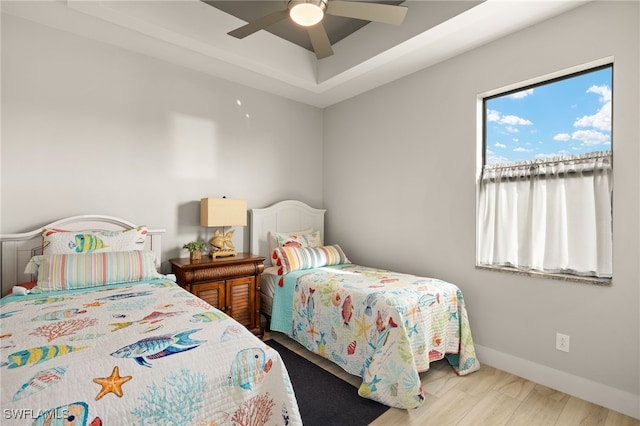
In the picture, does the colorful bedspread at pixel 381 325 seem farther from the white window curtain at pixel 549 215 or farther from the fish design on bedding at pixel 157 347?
the fish design on bedding at pixel 157 347

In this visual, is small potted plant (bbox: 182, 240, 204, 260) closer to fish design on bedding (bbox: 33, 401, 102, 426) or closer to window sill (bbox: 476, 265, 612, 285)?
fish design on bedding (bbox: 33, 401, 102, 426)

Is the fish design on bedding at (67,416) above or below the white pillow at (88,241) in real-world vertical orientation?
below

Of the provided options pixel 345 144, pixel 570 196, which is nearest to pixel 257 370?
pixel 570 196

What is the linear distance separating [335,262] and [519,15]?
8.51 feet

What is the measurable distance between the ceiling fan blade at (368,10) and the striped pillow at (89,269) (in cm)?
217

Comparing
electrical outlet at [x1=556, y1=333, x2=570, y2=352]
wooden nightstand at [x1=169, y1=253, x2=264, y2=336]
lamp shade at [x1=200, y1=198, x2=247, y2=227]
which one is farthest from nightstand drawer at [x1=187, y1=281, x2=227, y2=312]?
electrical outlet at [x1=556, y1=333, x2=570, y2=352]

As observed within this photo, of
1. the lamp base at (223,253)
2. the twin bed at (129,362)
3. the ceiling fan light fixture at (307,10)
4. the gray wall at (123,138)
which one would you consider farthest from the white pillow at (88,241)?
the ceiling fan light fixture at (307,10)

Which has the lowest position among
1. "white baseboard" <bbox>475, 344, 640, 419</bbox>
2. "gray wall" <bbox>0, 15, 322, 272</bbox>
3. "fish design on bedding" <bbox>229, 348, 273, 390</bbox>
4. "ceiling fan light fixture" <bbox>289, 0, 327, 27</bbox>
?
"white baseboard" <bbox>475, 344, 640, 419</bbox>

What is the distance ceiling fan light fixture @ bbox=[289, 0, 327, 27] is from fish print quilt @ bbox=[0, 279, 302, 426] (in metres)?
1.79

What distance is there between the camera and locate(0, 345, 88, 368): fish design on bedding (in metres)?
1.09

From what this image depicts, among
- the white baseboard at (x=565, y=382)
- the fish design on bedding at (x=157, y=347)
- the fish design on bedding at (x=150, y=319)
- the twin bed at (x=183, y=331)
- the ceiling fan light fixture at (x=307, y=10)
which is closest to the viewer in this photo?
the twin bed at (x=183, y=331)

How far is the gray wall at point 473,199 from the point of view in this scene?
1.99 metres

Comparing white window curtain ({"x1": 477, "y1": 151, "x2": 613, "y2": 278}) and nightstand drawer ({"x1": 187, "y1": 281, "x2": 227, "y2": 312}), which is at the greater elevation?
white window curtain ({"x1": 477, "y1": 151, "x2": 613, "y2": 278})

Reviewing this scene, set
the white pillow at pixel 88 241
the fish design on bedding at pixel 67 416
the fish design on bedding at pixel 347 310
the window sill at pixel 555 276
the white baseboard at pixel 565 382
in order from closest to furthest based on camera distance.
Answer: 1. the fish design on bedding at pixel 67 416
2. the white baseboard at pixel 565 382
3. the window sill at pixel 555 276
4. the white pillow at pixel 88 241
5. the fish design on bedding at pixel 347 310
